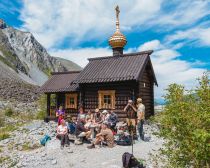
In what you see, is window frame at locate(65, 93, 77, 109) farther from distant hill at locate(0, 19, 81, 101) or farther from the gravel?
distant hill at locate(0, 19, 81, 101)

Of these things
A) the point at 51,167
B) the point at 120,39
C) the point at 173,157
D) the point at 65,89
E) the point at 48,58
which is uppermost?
the point at 48,58

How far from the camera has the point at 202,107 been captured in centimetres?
629

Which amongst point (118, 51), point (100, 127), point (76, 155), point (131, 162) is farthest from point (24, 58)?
point (131, 162)

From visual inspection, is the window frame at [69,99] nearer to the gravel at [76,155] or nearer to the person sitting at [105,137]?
the gravel at [76,155]

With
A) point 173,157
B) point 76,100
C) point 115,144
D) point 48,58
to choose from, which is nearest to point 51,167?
point 115,144

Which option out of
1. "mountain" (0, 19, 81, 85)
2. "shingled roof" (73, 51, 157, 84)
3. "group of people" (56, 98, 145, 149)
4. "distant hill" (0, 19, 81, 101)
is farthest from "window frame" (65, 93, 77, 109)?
"mountain" (0, 19, 81, 85)

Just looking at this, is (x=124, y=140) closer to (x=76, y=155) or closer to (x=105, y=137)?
(x=105, y=137)

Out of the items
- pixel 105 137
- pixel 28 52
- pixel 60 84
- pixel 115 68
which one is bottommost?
pixel 105 137

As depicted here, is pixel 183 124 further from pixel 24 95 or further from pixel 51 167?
pixel 24 95

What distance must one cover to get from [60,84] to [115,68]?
19.5 feet

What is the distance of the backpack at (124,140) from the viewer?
1505 cm

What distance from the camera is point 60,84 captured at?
25438 mm

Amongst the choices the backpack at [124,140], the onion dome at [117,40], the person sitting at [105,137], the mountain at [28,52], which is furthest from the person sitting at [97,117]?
the mountain at [28,52]

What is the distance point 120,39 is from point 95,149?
508 inches
